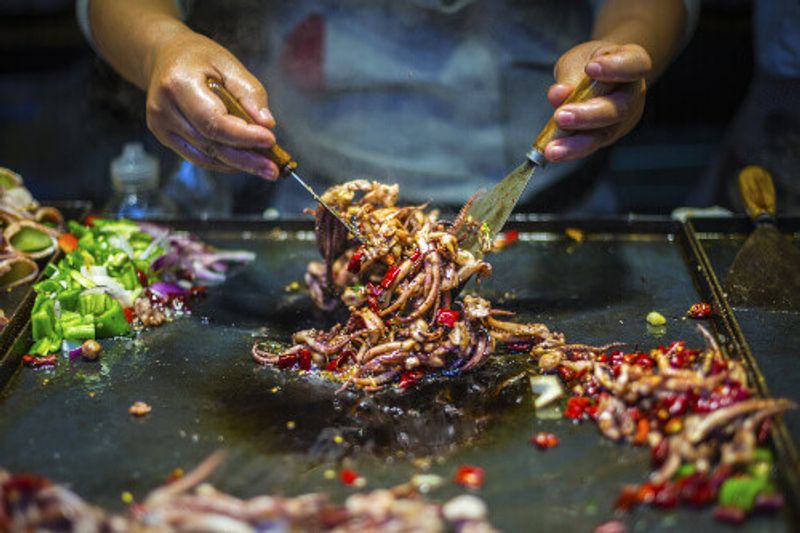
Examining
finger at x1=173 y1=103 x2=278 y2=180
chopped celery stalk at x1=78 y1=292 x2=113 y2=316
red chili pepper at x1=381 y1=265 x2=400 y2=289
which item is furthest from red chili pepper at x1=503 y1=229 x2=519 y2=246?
chopped celery stalk at x1=78 y1=292 x2=113 y2=316

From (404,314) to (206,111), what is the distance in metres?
1.15

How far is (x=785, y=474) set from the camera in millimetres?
2469

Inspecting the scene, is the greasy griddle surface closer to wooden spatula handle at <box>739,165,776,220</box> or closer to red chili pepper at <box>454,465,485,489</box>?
Answer: wooden spatula handle at <box>739,165,776,220</box>

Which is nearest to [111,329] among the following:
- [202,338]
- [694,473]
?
[202,338]

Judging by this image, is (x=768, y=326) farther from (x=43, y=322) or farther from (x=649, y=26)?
(x=43, y=322)

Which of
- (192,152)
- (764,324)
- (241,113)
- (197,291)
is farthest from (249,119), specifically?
(764,324)

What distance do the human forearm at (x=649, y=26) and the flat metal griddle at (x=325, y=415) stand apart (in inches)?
37.0

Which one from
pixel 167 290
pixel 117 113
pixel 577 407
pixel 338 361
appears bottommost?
pixel 577 407

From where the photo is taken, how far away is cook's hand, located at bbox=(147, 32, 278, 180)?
11.0 ft

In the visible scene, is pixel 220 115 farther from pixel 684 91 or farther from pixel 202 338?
pixel 684 91

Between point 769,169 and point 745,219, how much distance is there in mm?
1202

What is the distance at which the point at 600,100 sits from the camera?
11.2 feet

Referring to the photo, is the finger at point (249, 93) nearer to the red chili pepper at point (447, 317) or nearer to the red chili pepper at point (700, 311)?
the red chili pepper at point (447, 317)

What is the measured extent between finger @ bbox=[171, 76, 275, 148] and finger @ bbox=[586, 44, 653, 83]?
4.38ft
